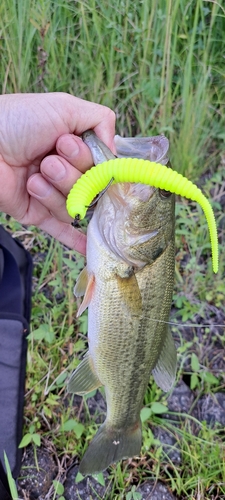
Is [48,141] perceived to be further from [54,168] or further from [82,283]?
[82,283]

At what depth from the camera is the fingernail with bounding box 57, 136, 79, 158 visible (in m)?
1.50

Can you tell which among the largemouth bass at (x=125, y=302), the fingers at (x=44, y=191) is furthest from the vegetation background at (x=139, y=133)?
the fingers at (x=44, y=191)

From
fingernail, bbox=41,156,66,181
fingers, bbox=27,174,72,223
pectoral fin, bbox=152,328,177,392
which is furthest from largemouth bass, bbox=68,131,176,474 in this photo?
fingers, bbox=27,174,72,223

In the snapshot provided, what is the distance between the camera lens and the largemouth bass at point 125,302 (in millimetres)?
1478

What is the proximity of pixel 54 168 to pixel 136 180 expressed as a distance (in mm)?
440

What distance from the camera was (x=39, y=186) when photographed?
1685 mm

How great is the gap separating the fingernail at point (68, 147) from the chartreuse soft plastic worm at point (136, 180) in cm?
27

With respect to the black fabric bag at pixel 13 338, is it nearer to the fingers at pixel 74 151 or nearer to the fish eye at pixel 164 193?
the fingers at pixel 74 151

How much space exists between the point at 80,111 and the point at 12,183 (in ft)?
1.46

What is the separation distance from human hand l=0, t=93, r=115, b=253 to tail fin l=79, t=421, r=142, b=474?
3.05 ft

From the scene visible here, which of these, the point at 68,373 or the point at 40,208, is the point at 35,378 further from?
the point at 40,208

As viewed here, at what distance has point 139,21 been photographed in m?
2.66

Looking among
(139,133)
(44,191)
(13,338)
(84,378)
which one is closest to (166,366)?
(84,378)

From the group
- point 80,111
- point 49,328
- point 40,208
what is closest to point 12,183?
point 40,208
